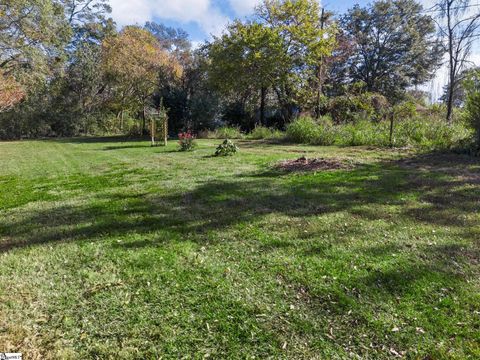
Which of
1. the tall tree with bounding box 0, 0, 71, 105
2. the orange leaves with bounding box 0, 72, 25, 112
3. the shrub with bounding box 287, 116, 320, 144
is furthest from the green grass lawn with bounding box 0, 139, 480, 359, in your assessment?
the tall tree with bounding box 0, 0, 71, 105

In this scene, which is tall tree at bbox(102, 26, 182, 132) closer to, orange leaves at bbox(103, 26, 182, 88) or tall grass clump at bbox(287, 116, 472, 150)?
orange leaves at bbox(103, 26, 182, 88)

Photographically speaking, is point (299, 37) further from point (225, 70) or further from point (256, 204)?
point (256, 204)

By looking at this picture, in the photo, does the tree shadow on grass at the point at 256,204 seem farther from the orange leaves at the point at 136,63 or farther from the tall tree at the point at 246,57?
the orange leaves at the point at 136,63

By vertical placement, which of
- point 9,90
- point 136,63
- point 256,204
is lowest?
point 256,204

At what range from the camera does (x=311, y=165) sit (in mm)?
6816

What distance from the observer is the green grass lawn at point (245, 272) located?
186 cm

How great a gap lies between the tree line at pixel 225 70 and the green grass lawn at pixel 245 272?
10.0m

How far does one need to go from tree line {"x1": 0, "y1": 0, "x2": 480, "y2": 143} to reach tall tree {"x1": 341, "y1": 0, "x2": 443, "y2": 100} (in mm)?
77

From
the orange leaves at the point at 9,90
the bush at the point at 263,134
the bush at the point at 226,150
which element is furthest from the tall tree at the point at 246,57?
the orange leaves at the point at 9,90

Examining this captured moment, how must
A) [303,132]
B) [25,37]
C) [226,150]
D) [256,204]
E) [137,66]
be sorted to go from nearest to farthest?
1. [256,204]
2. [226,150]
3. [303,132]
4. [25,37]
5. [137,66]

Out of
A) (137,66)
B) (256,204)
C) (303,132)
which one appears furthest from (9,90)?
(256,204)

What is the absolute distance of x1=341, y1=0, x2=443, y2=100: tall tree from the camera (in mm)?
25031

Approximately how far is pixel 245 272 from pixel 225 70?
49.5 ft

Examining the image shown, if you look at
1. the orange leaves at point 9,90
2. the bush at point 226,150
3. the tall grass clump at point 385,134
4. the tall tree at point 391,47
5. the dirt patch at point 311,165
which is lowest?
the dirt patch at point 311,165
